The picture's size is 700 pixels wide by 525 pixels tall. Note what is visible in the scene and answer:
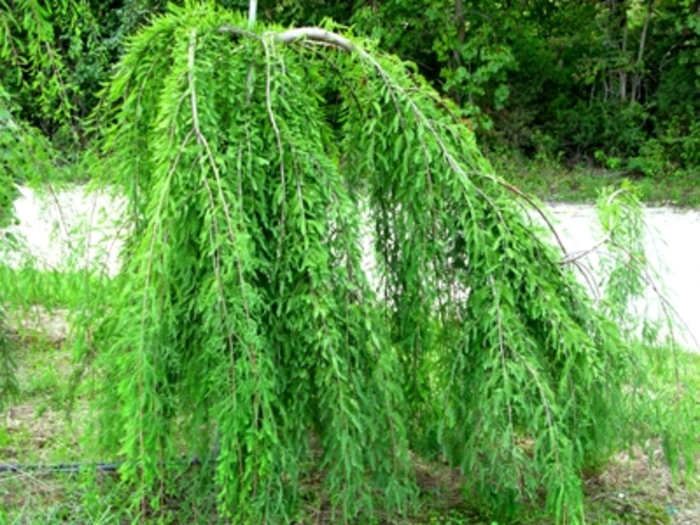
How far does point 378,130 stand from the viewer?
2.88 m

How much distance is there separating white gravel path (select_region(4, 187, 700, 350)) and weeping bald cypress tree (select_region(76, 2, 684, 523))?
19 centimetres

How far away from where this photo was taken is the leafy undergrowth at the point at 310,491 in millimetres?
3068

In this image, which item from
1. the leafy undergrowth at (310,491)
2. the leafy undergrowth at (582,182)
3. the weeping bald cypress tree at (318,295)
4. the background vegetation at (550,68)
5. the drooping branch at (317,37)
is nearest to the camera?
the weeping bald cypress tree at (318,295)

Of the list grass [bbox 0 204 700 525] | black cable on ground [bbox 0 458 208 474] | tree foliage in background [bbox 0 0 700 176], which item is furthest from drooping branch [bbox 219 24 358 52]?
tree foliage in background [bbox 0 0 700 176]

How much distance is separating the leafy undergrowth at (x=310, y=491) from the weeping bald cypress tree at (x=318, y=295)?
0.61ft

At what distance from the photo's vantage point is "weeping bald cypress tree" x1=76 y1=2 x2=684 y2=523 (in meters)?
2.45

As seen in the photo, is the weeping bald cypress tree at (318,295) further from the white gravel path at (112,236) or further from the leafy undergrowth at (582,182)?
the leafy undergrowth at (582,182)

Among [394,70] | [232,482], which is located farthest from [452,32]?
[232,482]

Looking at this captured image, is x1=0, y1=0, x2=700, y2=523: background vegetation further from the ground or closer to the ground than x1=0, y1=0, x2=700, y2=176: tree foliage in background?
closer to the ground

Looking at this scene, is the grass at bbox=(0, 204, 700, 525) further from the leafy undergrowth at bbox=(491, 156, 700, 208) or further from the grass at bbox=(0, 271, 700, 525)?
the leafy undergrowth at bbox=(491, 156, 700, 208)

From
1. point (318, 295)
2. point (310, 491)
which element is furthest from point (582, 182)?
point (318, 295)

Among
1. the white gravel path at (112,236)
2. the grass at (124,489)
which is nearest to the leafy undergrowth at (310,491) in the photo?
the grass at (124,489)

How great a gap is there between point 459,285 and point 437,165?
1.47ft

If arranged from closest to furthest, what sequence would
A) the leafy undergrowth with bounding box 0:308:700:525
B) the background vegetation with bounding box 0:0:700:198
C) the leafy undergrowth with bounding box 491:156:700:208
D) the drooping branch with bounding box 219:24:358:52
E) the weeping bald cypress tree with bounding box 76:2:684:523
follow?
the weeping bald cypress tree with bounding box 76:2:684:523, the drooping branch with bounding box 219:24:358:52, the leafy undergrowth with bounding box 0:308:700:525, the leafy undergrowth with bounding box 491:156:700:208, the background vegetation with bounding box 0:0:700:198
